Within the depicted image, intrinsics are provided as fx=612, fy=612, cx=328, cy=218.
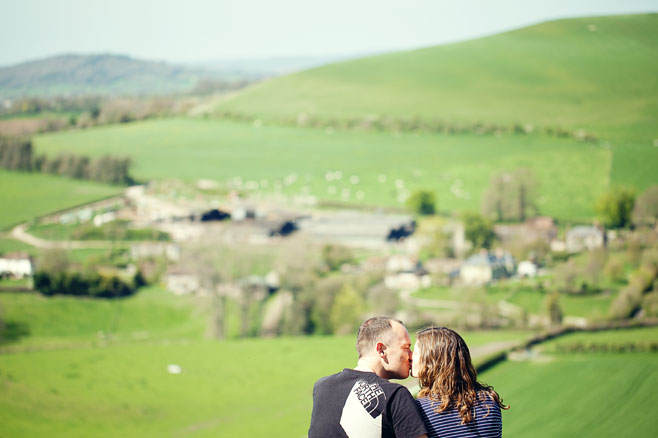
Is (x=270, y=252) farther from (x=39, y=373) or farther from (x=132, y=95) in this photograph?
(x=132, y=95)

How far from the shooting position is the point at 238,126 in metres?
33.9

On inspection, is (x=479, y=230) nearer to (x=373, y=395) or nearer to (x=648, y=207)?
(x=648, y=207)

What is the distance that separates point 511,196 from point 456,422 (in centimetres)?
2110

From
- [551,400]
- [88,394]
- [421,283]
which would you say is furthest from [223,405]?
[421,283]

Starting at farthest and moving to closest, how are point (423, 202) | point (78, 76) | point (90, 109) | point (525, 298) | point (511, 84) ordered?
1. point (90, 109)
2. point (511, 84)
3. point (78, 76)
4. point (423, 202)
5. point (525, 298)

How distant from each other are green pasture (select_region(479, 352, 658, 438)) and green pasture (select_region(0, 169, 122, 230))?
719 inches

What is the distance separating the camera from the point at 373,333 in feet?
6.04

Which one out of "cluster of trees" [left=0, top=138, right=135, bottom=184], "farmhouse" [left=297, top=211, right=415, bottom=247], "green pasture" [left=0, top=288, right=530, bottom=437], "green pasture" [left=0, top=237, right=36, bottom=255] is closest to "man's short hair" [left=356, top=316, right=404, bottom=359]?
"green pasture" [left=0, top=288, right=530, bottom=437]

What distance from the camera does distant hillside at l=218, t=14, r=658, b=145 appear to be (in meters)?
19.7

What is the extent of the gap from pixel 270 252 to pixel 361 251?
322 cm

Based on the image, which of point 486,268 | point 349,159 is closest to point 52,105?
point 349,159

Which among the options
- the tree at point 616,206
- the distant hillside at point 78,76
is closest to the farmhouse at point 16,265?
the distant hillside at point 78,76

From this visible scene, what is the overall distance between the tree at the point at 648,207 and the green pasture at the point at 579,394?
721 cm

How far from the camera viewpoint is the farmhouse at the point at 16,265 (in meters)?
19.8
